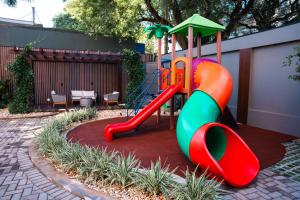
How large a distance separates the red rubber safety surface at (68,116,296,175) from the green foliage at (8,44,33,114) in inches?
153

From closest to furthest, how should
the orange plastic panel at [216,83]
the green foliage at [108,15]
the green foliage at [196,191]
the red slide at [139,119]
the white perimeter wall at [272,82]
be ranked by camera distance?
1. the green foliage at [196,191]
2. the orange plastic panel at [216,83]
3. the red slide at [139,119]
4. the white perimeter wall at [272,82]
5. the green foliage at [108,15]

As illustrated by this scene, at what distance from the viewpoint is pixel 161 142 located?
5.73 metres

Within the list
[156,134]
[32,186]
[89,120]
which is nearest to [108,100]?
[89,120]

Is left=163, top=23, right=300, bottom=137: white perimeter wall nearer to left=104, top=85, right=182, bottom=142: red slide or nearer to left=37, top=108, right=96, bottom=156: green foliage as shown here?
left=104, top=85, right=182, bottom=142: red slide

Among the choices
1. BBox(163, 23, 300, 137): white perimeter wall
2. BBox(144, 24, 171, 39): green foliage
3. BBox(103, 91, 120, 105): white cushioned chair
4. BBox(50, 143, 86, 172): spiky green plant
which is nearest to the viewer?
BBox(50, 143, 86, 172): spiky green plant

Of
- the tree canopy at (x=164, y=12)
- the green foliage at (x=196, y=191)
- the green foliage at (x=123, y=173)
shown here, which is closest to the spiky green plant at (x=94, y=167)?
the green foliage at (x=123, y=173)

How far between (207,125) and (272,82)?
4425mm

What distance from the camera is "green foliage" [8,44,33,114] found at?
952cm

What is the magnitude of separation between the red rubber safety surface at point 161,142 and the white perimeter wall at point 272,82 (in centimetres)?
46

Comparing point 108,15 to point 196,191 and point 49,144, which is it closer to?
point 49,144

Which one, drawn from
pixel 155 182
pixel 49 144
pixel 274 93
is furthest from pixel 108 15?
pixel 155 182

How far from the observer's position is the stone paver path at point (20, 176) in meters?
3.25

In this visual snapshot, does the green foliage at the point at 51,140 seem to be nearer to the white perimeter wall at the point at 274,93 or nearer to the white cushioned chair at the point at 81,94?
the white cushioned chair at the point at 81,94

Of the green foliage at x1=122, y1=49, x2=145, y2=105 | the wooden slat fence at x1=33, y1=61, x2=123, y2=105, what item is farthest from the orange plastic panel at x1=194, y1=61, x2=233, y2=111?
the wooden slat fence at x1=33, y1=61, x2=123, y2=105
